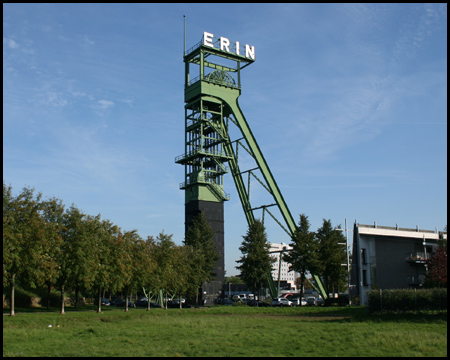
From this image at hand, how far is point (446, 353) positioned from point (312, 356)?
5555 mm

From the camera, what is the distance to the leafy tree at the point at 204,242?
3036 inches

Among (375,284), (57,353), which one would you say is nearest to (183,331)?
(57,353)

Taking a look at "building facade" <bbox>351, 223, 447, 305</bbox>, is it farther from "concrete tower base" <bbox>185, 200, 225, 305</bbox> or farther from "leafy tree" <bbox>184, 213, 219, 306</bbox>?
"concrete tower base" <bbox>185, 200, 225, 305</bbox>

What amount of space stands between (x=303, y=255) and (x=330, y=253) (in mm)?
Result: 4154

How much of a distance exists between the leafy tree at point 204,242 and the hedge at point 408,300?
125 ft

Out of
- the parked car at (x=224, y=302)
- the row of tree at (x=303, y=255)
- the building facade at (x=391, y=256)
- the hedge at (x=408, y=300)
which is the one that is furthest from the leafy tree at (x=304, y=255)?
the hedge at (x=408, y=300)

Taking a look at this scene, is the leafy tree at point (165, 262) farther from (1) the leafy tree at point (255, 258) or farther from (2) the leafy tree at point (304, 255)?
(2) the leafy tree at point (304, 255)

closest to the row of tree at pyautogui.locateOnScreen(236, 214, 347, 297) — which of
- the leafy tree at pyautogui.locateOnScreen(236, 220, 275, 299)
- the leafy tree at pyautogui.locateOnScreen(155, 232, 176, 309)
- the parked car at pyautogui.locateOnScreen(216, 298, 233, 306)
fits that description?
the leafy tree at pyautogui.locateOnScreen(236, 220, 275, 299)

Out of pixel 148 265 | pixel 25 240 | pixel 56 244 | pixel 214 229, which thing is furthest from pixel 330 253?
pixel 25 240

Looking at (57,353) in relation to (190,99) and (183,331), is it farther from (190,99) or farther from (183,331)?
(190,99)

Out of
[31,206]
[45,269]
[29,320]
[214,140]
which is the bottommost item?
[29,320]

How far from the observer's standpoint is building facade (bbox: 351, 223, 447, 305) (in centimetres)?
5975

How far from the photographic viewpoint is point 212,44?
86.4 meters

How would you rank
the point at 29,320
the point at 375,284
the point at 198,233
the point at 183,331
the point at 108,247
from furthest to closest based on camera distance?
the point at 198,233 → the point at 375,284 → the point at 108,247 → the point at 29,320 → the point at 183,331
